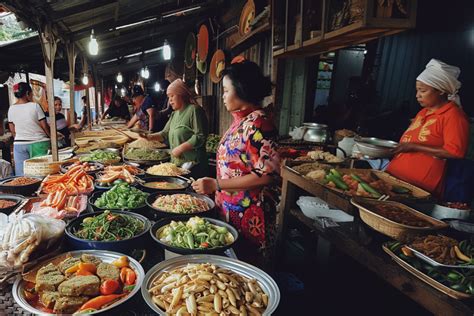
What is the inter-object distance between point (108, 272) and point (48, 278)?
0.92 ft

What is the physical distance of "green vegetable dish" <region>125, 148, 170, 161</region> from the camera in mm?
4571

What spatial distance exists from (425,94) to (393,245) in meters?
1.94

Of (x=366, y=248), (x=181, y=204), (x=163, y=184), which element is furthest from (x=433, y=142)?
(x=163, y=184)

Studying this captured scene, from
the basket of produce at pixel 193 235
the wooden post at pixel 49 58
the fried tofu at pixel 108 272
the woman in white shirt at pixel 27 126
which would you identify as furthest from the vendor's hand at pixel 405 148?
the woman in white shirt at pixel 27 126

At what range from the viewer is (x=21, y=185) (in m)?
3.02

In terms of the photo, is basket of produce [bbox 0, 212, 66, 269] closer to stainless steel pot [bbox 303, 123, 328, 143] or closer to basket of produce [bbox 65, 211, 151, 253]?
basket of produce [bbox 65, 211, 151, 253]

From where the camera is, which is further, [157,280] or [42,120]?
[42,120]

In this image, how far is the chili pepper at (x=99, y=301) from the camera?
1378 mm

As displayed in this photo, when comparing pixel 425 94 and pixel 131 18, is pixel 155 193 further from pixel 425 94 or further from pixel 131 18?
pixel 131 18

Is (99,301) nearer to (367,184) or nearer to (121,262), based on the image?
(121,262)

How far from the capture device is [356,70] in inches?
302

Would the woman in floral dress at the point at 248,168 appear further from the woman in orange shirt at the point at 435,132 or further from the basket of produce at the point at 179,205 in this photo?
the woman in orange shirt at the point at 435,132

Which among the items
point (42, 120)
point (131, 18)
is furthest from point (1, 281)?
point (131, 18)

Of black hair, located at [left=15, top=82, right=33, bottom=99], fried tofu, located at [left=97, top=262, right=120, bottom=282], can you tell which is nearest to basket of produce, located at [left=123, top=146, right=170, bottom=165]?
black hair, located at [left=15, top=82, right=33, bottom=99]
